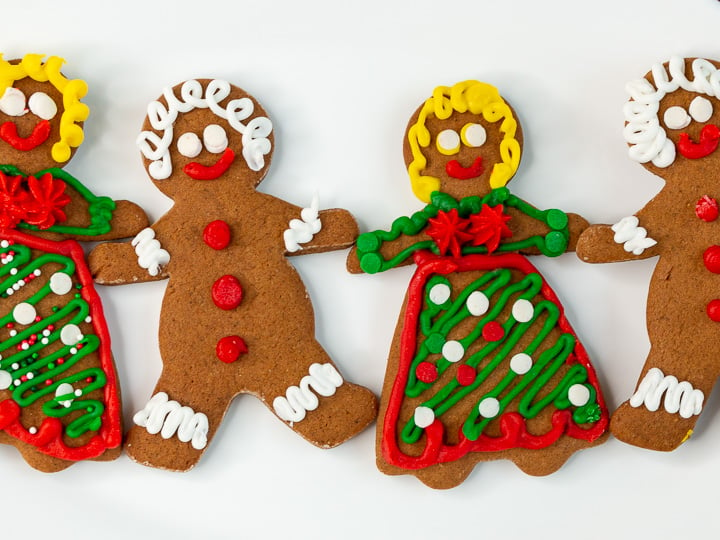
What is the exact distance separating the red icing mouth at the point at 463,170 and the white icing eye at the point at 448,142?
0.08ft

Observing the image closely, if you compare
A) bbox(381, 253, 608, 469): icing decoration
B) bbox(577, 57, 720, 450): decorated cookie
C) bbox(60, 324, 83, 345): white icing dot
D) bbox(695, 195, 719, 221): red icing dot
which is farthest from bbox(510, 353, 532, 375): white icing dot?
bbox(60, 324, 83, 345): white icing dot

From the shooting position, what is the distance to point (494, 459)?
1.81 metres

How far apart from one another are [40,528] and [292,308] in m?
0.70

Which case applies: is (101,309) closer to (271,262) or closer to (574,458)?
(271,262)

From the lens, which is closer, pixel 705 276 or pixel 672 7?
pixel 705 276

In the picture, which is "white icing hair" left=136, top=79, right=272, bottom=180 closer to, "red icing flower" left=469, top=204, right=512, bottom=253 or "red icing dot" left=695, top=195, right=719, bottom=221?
"red icing flower" left=469, top=204, right=512, bottom=253

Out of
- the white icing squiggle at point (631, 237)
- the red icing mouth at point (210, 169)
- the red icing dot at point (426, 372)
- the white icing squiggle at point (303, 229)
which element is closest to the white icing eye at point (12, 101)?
the red icing mouth at point (210, 169)

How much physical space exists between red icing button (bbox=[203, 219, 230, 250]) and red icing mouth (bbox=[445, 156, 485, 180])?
479 mm

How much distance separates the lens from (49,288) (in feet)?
5.82

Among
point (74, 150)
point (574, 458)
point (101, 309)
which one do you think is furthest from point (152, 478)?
point (574, 458)

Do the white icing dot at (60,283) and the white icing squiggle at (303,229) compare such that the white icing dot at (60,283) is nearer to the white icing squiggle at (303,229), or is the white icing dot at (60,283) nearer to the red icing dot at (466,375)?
the white icing squiggle at (303,229)

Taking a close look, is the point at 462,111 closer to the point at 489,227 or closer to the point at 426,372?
the point at 489,227

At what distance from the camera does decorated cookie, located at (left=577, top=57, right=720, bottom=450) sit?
181 centimetres

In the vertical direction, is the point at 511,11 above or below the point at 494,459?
above
